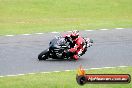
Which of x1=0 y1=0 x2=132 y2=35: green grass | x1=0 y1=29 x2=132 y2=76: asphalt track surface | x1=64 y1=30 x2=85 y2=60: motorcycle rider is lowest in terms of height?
x1=0 y1=0 x2=132 y2=35: green grass

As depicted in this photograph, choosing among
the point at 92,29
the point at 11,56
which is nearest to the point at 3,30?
the point at 92,29

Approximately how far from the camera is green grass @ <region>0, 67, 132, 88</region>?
→ 1364 centimetres

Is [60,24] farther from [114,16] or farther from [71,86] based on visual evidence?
[71,86]

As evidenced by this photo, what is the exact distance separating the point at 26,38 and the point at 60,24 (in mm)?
5920

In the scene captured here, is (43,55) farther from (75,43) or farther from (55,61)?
(75,43)

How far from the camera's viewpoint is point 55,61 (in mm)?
18891

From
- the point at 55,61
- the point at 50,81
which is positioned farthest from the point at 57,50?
the point at 50,81

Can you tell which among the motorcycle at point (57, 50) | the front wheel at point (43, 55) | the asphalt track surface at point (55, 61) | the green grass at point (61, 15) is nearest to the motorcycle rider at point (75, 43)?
the motorcycle at point (57, 50)

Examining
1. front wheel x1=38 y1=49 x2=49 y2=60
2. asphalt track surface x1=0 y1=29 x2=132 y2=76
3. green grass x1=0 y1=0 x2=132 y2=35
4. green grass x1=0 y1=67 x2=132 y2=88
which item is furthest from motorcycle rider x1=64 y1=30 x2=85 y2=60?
green grass x1=0 y1=0 x2=132 y2=35

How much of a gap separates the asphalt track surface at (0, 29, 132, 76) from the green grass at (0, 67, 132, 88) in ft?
3.71

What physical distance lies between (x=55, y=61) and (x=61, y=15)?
16.6 metres

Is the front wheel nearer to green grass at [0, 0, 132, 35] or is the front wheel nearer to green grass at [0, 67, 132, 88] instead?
green grass at [0, 67, 132, 88]

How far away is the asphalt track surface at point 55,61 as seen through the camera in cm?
1784

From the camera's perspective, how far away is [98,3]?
3991 centimetres
